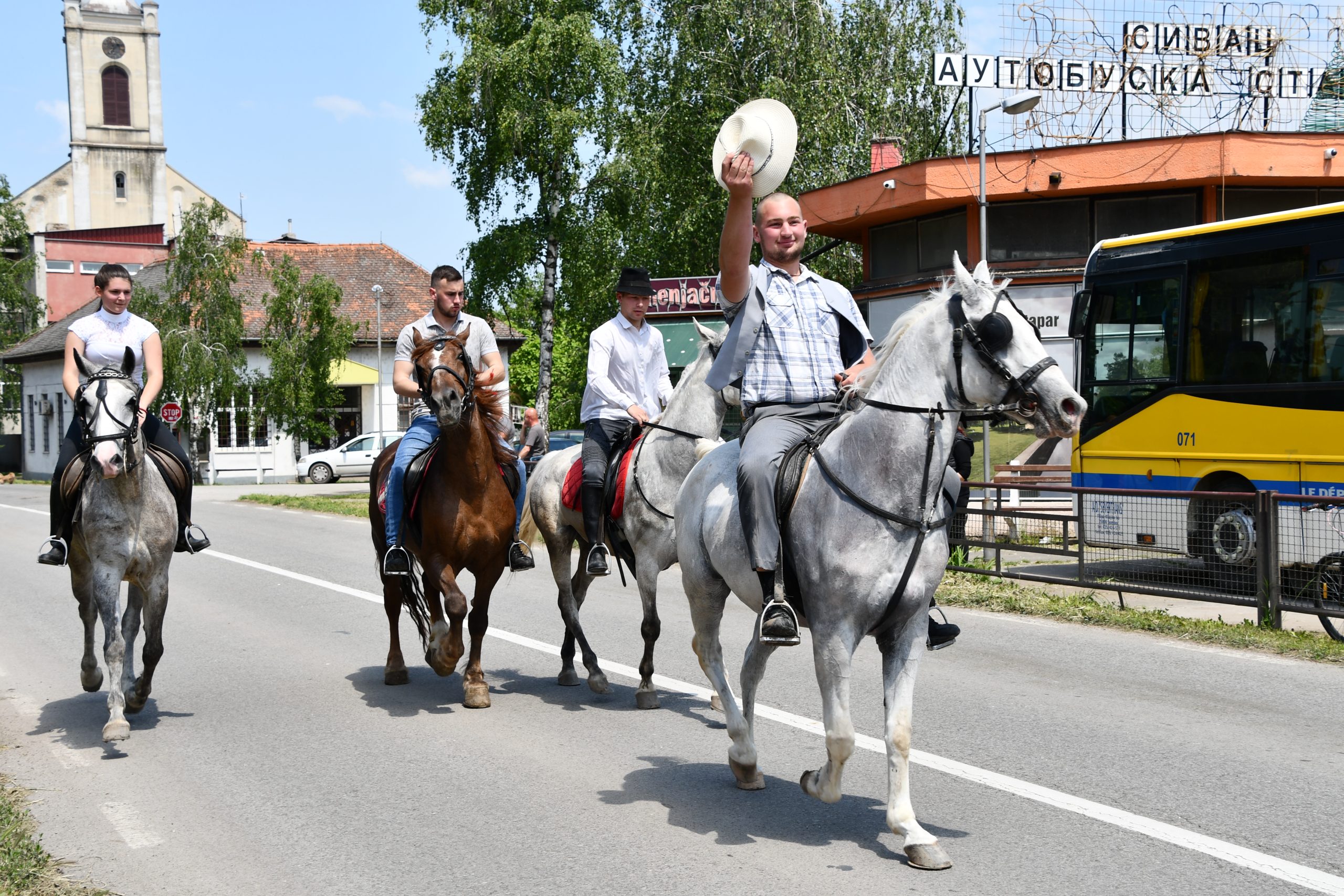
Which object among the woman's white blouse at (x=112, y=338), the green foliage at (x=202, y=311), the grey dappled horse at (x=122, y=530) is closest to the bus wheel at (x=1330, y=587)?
the grey dappled horse at (x=122, y=530)

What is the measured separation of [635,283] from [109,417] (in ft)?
10.9

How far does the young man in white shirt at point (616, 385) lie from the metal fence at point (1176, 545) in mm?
5490

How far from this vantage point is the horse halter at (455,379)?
7.18m

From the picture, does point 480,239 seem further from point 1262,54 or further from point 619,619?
point 619,619

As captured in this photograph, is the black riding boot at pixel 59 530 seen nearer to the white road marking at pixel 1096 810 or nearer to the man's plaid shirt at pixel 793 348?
the white road marking at pixel 1096 810

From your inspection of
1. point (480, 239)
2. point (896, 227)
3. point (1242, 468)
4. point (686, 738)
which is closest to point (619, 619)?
point (686, 738)

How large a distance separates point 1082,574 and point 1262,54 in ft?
70.0

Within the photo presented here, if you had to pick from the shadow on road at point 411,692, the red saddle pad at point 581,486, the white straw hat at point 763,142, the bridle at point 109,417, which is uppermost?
the white straw hat at point 763,142

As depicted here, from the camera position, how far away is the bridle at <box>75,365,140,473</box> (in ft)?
21.9

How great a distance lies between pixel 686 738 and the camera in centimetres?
668

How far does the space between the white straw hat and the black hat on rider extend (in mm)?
3157

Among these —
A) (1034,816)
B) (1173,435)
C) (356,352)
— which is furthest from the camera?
(356,352)

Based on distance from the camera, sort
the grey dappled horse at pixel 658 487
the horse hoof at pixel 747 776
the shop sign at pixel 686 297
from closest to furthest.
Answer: the horse hoof at pixel 747 776 → the grey dappled horse at pixel 658 487 → the shop sign at pixel 686 297

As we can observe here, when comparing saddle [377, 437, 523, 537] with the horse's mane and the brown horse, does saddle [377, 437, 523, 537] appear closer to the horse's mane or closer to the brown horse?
the brown horse
